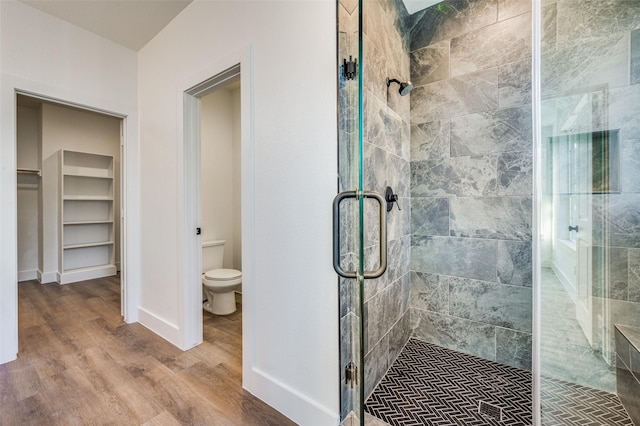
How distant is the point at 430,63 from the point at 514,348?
2144 mm

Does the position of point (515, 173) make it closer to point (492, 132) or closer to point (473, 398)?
point (492, 132)

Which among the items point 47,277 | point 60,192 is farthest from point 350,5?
point 47,277

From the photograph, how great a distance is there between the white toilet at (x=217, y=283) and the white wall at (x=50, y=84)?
2.07 ft

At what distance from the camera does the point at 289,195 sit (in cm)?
143

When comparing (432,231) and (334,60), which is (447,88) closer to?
(432,231)

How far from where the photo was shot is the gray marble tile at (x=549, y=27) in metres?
1.59

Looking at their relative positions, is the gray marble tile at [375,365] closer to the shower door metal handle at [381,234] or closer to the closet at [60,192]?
the shower door metal handle at [381,234]

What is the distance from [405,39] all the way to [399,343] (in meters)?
2.29

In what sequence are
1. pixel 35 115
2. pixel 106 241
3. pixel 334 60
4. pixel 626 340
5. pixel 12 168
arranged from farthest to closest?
pixel 106 241, pixel 35 115, pixel 12 168, pixel 626 340, pixel 334 60

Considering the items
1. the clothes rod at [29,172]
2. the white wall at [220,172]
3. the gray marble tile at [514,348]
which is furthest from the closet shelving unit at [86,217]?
the gray marble tile at [514,348]

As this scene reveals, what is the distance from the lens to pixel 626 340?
4.50ft

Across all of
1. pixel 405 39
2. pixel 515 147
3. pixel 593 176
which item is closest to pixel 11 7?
pixel 405 39

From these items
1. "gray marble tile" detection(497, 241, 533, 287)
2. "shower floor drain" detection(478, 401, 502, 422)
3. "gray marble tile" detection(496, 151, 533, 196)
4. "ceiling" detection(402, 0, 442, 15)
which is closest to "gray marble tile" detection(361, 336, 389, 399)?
"shower floor drain" detection(478, 401, 502, 422)

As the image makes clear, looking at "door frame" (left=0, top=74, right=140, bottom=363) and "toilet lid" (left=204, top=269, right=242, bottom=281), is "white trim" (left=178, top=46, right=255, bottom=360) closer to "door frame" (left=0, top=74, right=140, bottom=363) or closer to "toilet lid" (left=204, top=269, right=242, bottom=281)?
"toilet lid" (left=204, top=269, right=242, bottom=281)
